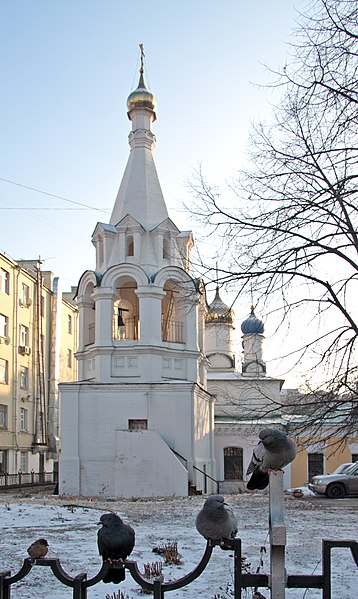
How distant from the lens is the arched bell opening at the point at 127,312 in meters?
26.2

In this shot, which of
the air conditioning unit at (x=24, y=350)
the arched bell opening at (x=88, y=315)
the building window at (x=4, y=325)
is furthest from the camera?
the air conditioning unit at (x=24, y=350)

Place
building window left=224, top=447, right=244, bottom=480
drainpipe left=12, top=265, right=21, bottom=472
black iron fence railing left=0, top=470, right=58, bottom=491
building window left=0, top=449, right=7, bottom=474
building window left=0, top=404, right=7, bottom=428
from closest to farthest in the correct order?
black iron fence railing left=0, top=470, right=58, bottom=491
building window left=224, top=447, right=244, bottom=480
building window left=0, top=449, right=7, bottom=474
building window left=0, top=404, right=7, bottom=428
drainpipe left=12, top=265, right=21, bottom=472

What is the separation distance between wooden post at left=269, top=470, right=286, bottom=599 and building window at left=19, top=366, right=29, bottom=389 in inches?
1289

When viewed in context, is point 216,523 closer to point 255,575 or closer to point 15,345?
point 255,575

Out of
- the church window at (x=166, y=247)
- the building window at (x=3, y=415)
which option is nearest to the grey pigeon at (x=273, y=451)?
the church window at (x=166, y=247)

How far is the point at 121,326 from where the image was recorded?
2702 cm

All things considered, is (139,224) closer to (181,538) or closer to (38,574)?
(181,538)

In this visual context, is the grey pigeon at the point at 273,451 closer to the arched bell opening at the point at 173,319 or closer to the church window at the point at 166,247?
the arched bell opening at the point at 173,319

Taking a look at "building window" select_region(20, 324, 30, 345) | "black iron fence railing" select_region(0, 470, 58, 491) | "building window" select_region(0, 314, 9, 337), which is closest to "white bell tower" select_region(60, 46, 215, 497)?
"black iron fence railing" select_region(0, 470, 58, 491)

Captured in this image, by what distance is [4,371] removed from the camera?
34.4 meters

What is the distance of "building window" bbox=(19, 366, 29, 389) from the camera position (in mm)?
36594

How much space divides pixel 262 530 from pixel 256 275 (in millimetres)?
4515

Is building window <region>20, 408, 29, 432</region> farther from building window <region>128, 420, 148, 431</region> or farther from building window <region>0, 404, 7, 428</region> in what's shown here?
building window <region>128, 420, 148, 431</region>

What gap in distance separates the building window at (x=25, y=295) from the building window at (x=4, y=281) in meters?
→ 2.11
